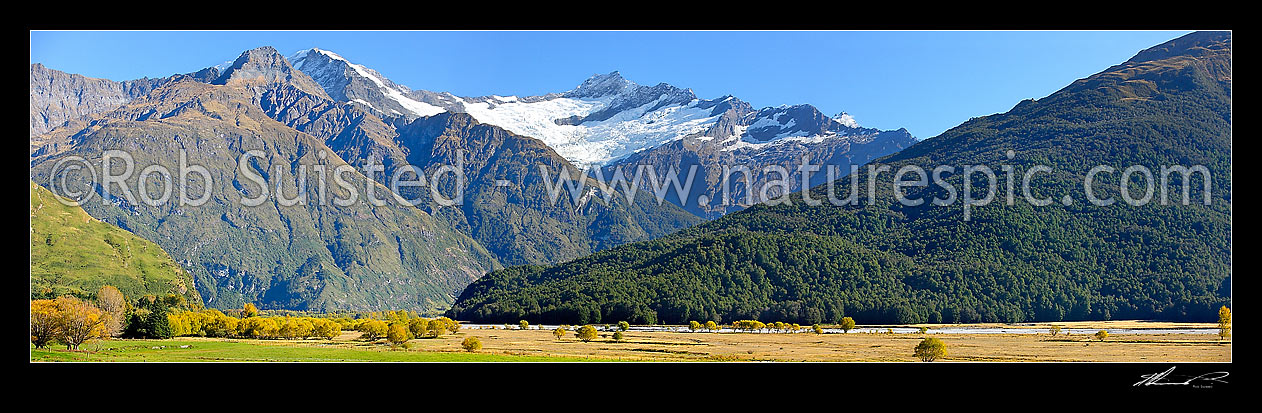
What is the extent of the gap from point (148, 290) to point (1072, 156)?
186 meters

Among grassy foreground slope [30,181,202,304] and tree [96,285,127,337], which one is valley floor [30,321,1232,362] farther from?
grassy foreground slope [30,181,202,304]

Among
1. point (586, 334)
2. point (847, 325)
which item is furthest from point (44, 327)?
point (847, 325)

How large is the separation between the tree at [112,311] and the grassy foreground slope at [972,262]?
198 feet

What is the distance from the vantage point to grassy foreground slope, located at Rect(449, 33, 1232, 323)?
462 feet

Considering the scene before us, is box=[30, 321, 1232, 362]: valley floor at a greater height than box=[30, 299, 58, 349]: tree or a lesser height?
lesser

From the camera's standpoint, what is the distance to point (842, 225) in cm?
18475

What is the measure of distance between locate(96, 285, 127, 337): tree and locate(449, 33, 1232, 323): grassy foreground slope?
198ft

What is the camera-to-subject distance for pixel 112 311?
8612cm

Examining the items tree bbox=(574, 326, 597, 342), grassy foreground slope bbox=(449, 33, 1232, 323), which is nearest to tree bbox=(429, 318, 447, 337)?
tree bbox=(574, 326, 597, 342)

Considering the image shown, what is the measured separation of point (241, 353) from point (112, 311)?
25023mm

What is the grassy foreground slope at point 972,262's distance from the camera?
140875 millimetres

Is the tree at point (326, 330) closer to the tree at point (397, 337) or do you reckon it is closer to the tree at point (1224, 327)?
the tree at point (397, 337)
